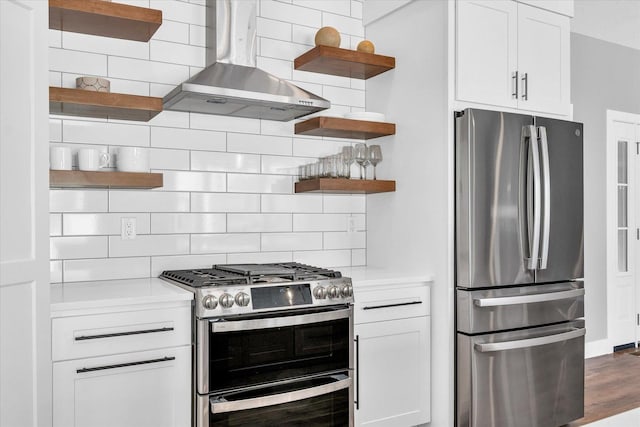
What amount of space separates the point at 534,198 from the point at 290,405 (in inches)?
66.7

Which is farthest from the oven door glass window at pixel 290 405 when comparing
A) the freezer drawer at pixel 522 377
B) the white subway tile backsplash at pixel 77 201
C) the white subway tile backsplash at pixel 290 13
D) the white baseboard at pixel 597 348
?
the white baseboard at pixel 597 348

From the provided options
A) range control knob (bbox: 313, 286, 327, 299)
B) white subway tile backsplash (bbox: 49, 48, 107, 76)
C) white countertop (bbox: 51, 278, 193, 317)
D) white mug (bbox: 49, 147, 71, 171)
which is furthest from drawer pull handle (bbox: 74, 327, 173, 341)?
white subway tile backsplash (bbox: 49, 48, 107, 76)

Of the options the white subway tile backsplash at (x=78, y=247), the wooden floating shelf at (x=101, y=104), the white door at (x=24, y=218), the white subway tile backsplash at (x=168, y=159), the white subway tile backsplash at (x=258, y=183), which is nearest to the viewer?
the white door at (x=24, y=218)

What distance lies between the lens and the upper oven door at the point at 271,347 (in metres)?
2.37

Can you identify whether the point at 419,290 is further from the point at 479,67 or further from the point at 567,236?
the point at 479,67

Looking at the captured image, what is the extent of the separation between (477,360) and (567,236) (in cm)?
93

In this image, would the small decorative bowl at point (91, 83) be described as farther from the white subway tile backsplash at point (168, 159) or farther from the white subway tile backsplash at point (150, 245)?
the white subway tile backsplash at point (150, 245)

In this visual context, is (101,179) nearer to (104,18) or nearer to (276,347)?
(104,18)

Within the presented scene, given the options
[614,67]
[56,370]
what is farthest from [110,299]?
[614,67]

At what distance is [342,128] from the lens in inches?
126

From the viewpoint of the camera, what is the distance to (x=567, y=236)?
323cm

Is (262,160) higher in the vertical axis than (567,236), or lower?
higher

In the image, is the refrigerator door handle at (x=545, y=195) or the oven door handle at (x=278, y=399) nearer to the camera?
the oven door handle at (x=278, y=399)

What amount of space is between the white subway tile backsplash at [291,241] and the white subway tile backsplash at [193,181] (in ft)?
1.36
